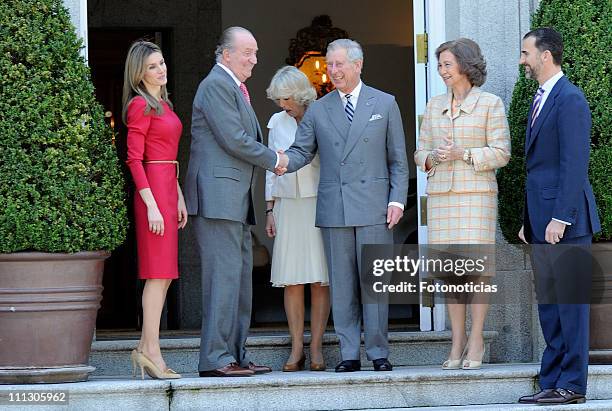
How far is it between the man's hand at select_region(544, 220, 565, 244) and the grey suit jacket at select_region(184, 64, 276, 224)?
137 cm

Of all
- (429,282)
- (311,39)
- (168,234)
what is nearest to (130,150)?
(168,234)

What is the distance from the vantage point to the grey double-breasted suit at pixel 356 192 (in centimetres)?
614

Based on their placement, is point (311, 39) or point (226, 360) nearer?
point (226, 360)

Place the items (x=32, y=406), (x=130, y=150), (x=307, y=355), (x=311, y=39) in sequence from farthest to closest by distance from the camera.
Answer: (x=311, y=39) < (x=307, y=355) < (x=130, y=150) < (x=32, y=406)

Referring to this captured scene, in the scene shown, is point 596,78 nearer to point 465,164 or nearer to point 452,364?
point 465,164

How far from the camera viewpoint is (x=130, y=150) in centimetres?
578

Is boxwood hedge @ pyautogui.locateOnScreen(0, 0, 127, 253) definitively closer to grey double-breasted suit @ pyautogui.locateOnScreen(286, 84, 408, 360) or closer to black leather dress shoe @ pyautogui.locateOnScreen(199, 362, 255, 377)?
black leather dress shoe @ pyautogui.locateOnScreen(199, 362, 255, 377)

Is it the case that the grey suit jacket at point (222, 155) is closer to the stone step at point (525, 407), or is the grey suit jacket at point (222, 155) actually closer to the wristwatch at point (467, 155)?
the wristwatch at point (467, 155)

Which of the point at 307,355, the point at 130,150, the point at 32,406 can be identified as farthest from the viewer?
the point at 307,355

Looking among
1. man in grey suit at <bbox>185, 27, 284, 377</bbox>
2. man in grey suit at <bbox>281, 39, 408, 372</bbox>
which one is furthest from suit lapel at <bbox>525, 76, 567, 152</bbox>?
man in grey suit at <bbox>185, 27, 284, 377</bbox>

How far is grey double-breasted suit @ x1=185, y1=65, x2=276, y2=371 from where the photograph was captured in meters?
5.96

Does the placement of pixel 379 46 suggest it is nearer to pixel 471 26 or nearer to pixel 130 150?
pixel 471 26

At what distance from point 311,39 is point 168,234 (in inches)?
196

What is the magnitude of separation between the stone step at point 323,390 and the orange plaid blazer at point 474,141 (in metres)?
0.90
